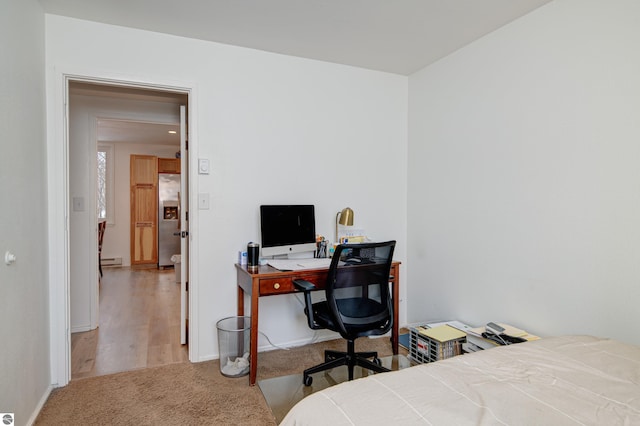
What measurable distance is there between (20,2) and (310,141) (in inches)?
78.3

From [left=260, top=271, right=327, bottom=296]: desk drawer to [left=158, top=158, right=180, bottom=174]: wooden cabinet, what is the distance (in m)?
5.36

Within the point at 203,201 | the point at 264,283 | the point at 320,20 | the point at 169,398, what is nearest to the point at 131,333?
the point at 169,398

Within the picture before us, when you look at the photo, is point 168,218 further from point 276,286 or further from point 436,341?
point 436,341

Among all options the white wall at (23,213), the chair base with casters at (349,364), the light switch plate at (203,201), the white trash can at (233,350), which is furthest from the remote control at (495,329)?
the white wall at (23,213)

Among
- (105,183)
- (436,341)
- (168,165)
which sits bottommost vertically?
(436,341)

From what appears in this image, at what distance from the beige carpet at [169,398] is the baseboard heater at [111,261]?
486cm

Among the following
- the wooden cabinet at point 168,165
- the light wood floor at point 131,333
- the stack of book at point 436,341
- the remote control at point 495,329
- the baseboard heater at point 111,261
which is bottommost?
the light wood floor at point 131,333

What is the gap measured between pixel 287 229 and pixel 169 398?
53.8 inches

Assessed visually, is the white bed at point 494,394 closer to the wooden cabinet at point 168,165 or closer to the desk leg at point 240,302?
the desk leg at point 240,302

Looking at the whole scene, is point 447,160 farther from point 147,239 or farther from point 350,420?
point 147,239

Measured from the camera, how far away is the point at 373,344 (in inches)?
122

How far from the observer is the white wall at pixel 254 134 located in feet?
8.27

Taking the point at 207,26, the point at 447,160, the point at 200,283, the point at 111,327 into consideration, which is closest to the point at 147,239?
the point at 111,327

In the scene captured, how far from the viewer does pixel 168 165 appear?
701cm
